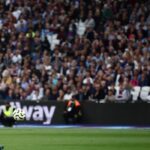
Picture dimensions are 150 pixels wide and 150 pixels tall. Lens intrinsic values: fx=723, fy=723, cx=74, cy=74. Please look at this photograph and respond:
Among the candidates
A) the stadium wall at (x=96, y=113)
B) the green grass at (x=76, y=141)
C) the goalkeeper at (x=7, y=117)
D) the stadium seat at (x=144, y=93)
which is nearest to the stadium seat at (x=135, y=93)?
the stadium seat at (x=144, y=93)

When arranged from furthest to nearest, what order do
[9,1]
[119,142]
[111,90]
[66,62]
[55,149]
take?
[9,1]
[66,62]
[111,90]
[119,142]
[55,149]

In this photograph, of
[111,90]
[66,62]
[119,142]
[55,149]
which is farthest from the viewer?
[66,62]

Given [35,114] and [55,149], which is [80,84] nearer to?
[35,114]

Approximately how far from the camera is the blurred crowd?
106 ft

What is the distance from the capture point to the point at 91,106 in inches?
1259

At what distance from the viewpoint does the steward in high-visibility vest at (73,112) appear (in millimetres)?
32062

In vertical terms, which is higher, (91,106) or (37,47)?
(37,47)

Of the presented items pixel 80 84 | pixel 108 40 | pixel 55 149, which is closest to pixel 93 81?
pixel 80 84

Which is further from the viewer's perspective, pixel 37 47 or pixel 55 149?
pixel 37 47

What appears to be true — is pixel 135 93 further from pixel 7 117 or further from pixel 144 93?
pixel 7 117

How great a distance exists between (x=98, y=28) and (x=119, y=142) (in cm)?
1529

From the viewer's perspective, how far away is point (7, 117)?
3070 cm

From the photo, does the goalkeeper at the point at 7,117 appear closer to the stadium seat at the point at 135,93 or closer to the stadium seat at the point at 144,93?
the stadium seat at the point at 135,93

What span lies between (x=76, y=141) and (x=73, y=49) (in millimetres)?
13743
